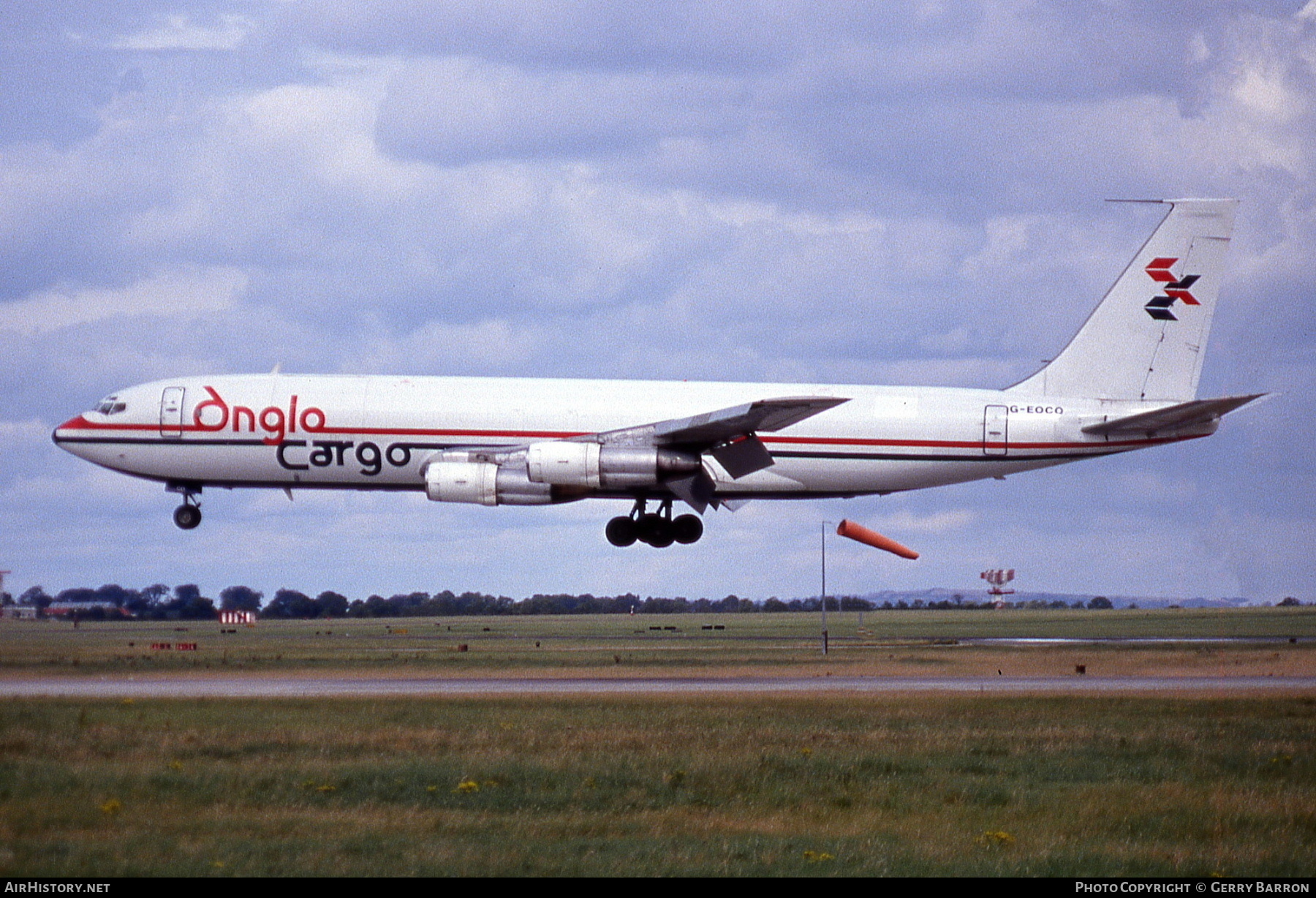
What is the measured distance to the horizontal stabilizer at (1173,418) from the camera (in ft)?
131

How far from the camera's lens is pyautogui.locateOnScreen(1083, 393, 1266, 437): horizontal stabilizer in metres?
40.0

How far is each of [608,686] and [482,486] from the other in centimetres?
949

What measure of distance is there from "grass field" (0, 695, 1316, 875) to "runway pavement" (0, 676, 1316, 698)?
241 cm

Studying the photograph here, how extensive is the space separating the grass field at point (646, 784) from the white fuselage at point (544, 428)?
8.59 meters

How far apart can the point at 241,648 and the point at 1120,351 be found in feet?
89.5

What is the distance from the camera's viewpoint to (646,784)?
1969cm

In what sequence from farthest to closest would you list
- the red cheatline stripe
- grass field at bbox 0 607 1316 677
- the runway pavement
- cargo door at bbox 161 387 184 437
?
cargo door at bbox 161 387 184 437 < the red cheatline stripe < grass field at bbox 0 607 1316 677 < the runway pavement

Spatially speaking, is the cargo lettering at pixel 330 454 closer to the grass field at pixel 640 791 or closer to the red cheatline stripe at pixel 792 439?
the red cheatline stripe at pixel 792 439

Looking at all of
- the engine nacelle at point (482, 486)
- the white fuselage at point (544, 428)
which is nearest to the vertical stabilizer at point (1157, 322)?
the white fuselage at point (544, 428)

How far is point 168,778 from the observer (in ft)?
59.5

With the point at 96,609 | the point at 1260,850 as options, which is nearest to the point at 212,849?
the point at 1260,850

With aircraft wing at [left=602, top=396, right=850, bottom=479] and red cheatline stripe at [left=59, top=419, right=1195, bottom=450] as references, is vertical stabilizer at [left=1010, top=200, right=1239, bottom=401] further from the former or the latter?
aircraft wing at [left=602, top=396, right=850, bottom=479]

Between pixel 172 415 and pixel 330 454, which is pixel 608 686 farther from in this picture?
pixel 172 415

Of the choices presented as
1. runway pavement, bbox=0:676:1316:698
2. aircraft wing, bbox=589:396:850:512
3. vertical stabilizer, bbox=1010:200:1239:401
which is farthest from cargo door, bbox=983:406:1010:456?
runway pavement, bbox=0:676:1316:698
